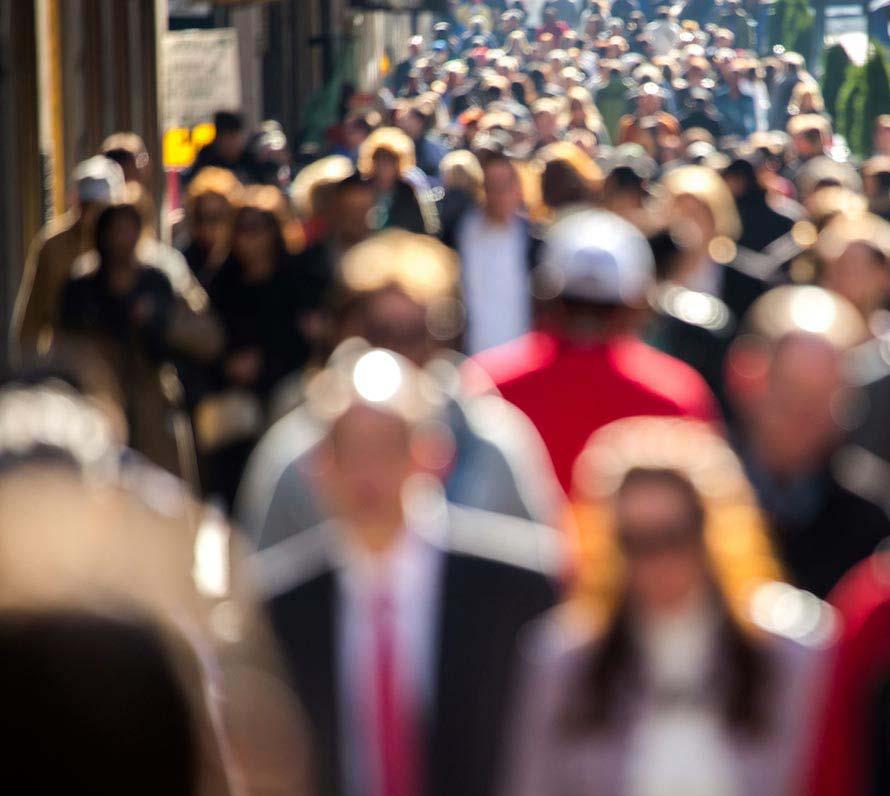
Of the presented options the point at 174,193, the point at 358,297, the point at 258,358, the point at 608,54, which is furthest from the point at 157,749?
the point at 608,54

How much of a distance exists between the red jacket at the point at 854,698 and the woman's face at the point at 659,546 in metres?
0.29

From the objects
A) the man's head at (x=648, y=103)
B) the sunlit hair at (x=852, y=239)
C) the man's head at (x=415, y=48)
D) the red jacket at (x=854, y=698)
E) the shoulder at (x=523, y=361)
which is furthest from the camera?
the man's head at (x=415, y=48)

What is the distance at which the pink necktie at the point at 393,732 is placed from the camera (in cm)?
405

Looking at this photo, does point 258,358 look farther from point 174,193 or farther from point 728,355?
point 174,193

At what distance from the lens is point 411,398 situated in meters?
4.27

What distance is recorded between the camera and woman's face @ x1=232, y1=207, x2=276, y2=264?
333 inches

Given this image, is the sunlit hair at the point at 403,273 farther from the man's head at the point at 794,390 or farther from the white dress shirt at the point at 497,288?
the white dress shirt at the point at 497,288

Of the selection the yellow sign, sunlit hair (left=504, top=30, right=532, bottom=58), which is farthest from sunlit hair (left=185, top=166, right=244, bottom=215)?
sunlit hair (left=504, top=30, right=532, bottom=58)

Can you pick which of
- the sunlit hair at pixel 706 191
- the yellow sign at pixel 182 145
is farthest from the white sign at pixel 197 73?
the sunlit hair at pixel 706 191

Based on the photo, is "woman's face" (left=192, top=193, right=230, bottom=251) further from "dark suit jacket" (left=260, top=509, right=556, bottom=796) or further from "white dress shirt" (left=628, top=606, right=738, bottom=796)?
"white dress shirt" (left=628, top=606, right=738, bottom=796)

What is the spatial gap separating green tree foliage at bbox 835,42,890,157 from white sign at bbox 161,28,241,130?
985 centimetres

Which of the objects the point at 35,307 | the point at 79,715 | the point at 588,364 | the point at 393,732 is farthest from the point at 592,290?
the point at 79,715

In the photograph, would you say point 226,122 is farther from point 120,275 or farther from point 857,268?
point 857,268

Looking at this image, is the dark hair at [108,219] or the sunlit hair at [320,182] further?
the sunlit hair at [320,182]
